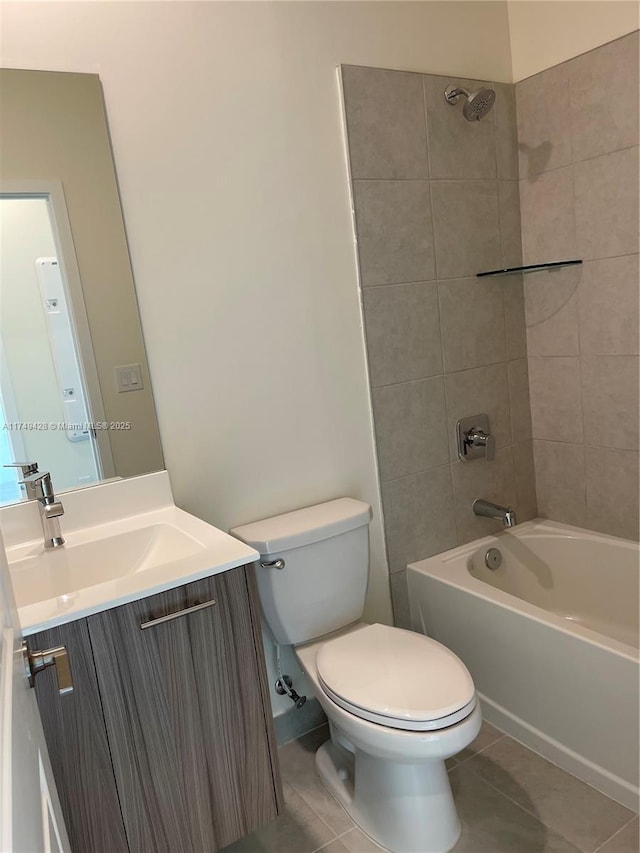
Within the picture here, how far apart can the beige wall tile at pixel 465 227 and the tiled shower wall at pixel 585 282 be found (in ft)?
0.57

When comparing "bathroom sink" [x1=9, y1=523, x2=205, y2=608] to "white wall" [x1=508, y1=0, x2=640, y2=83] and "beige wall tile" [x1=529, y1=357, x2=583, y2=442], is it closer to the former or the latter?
"beige wall tile" [x1=529, y1=357, x2=583, y2=442]

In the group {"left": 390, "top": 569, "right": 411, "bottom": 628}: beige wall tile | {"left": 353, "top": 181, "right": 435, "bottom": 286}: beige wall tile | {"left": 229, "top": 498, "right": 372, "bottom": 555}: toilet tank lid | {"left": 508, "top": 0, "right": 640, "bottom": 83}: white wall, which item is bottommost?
{"left": 390, "top": 569, "right": 411, "bottom": 628}: beige wall tile

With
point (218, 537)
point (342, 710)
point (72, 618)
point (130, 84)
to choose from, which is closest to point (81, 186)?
point (130, 84)

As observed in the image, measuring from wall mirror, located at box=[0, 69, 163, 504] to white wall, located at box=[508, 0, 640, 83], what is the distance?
1556 mm

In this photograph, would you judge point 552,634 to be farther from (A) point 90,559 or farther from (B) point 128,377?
(B) point 128,377

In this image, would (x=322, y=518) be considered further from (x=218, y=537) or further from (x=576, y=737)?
(x=576, y=737)

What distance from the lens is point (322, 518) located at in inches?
74.9

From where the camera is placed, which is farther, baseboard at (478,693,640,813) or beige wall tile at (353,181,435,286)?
beige wall tile at (353,181,435,286)

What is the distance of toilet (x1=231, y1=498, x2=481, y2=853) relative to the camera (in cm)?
150

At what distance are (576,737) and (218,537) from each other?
1185mm

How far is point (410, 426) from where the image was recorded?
2230 millimetres

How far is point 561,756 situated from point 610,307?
4.73 feet

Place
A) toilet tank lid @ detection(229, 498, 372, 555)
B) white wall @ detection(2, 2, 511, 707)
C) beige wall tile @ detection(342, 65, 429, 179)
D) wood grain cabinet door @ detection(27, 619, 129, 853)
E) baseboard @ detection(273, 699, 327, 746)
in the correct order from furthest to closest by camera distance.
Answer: baseboard @ detection(273, 699, 327, 746), beige wall tile @ detection(342, 65, 429, 179), toilet tank lid @ detection(229, 498, 372, 555), white wall @ detection(2, 2, 511, 707), wood grain cabinet door @ detection(27, 619, 129, 853)

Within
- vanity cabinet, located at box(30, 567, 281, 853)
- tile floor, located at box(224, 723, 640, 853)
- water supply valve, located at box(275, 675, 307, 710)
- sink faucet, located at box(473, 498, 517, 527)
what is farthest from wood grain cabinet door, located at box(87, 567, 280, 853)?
sink faucet, located at box(473, 498, 517, 527)
